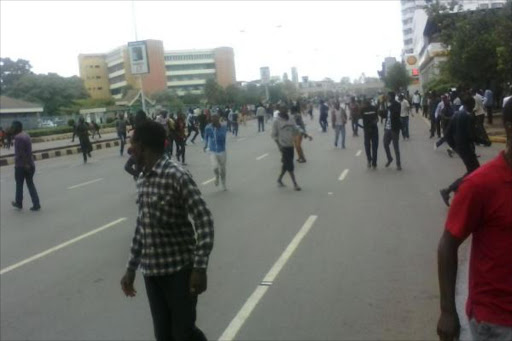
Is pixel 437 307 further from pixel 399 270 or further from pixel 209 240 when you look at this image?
pixel 209 240

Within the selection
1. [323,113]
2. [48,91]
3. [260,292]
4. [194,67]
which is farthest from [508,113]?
[194,67]

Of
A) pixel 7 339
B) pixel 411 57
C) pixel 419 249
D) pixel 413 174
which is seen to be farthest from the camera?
pixel 411 57

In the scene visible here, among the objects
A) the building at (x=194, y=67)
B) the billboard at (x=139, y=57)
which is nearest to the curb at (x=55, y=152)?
the billboard at (x=139, y=57)

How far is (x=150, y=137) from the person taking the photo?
3.67m

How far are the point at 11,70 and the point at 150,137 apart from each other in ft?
400

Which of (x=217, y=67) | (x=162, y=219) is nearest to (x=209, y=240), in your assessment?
(x=162, y=219)

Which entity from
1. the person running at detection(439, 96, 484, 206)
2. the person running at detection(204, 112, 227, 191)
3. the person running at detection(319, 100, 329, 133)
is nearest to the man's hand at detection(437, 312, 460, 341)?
the person running at detection(439, 96, 484, 206)

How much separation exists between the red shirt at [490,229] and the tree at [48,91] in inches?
3412

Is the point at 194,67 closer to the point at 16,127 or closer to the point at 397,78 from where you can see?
the point at 397,78

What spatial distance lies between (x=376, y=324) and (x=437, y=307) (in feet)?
2.17

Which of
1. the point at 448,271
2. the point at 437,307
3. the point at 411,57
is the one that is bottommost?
the point at 437,307

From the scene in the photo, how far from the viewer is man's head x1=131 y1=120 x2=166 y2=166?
3652 mm

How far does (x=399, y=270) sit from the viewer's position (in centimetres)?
629

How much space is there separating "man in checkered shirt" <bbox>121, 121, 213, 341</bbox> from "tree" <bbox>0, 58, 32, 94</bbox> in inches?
4632
